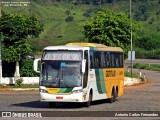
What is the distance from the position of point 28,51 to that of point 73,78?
21.4 metres

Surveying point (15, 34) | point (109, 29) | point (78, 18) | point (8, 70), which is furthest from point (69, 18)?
point (15, 34)

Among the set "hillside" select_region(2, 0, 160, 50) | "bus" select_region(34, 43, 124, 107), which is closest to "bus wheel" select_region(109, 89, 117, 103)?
"bus" select_region(34, 43, 124, 107)

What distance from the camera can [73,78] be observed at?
30.7 meters

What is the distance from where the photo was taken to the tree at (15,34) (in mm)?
51344

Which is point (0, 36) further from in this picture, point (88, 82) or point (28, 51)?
point (88, 82)

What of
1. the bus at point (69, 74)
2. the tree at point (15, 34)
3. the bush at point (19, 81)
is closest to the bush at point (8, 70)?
the tree at point (15, 34)

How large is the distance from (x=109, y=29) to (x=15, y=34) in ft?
46.3

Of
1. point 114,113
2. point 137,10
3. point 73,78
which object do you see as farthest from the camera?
point 137,10

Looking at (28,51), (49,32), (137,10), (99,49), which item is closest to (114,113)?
(99,49)

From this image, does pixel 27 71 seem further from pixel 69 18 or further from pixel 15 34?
pixel 69 18

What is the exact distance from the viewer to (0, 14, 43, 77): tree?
51344mm

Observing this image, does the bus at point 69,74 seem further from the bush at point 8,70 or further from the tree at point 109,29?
the tree at point 109,29

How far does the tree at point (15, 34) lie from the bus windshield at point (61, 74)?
2060 centimetres

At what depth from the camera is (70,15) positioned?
14138 centimetres
